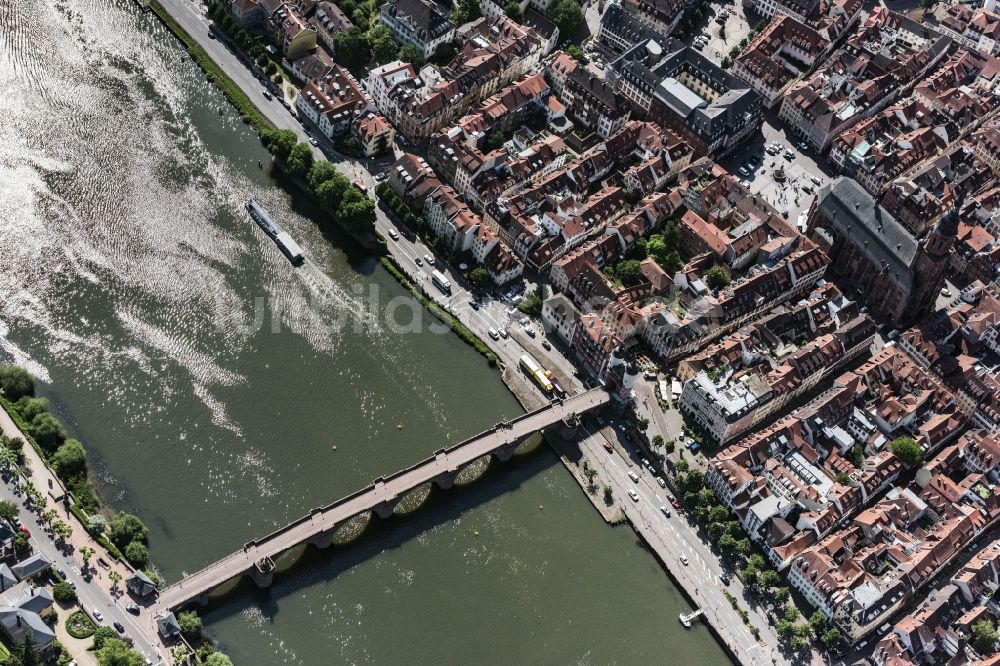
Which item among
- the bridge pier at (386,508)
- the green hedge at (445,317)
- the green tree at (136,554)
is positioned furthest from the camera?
the green hedge at (445,317)

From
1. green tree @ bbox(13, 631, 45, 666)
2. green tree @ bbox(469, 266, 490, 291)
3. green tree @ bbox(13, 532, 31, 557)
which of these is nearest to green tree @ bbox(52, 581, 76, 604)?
green tree @ bbox(13, 532, 31, 557)

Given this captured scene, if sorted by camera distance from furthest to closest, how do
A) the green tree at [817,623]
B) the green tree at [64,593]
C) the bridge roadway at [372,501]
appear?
the green tree at [817,623] < the bridge roadway at [372,501] < the green tree at [64,593]

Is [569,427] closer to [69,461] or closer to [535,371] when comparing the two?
[535,371]

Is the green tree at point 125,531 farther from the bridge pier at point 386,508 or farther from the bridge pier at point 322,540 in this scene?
the bridge pier at point 386,508

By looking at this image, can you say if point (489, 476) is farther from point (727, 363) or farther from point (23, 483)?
point (23, 483)

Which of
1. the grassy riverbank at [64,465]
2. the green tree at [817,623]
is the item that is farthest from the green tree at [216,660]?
the green tree at [817,623]

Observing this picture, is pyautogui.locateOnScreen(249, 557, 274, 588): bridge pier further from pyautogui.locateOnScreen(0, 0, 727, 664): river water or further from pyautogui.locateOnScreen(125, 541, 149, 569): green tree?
pyautogui.locateOnScreen(125, 541, 149, 569): green tree
